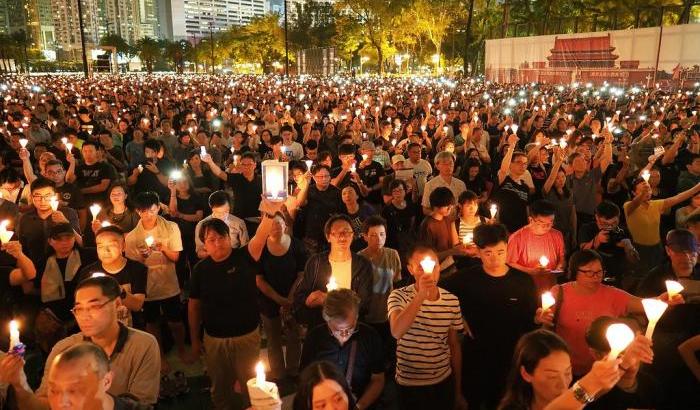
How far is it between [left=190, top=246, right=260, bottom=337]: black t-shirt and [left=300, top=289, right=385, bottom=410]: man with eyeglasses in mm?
981

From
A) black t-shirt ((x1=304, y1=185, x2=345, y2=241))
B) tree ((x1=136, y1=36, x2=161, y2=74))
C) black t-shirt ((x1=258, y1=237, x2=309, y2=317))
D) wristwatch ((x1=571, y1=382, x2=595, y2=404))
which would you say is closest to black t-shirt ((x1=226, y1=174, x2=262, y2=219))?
black t-shirt ((x1=304, y1=185, x2=345, y2=241))

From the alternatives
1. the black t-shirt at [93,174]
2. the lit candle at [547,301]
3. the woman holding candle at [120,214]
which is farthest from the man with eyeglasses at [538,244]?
the black t-shirt at [93,174]

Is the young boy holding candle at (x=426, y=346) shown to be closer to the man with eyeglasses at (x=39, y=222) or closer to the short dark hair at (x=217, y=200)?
the short dark hair at (x=217, y=200)

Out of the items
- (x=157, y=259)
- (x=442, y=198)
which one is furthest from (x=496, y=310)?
(x=157, y=259)

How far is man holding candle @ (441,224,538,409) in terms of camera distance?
Result: 3994 mm

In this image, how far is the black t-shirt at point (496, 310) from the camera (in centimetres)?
399

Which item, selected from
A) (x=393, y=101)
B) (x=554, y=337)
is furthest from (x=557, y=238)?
(x=393, y=101)

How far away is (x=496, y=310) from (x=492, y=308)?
0.03m

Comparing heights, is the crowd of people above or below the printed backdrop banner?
below

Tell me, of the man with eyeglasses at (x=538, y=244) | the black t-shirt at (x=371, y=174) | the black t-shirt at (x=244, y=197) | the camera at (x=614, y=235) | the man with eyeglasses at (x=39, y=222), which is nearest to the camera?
the man with eyeglasses at (x=538, y=244)

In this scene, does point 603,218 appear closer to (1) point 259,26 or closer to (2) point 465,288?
(2) point 465,288

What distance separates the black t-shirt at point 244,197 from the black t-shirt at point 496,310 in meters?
3.89

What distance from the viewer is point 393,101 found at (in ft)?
72.2

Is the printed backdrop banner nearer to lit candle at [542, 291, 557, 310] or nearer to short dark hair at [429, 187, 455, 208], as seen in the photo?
short dark hair at [429, 187, 455, 208]
